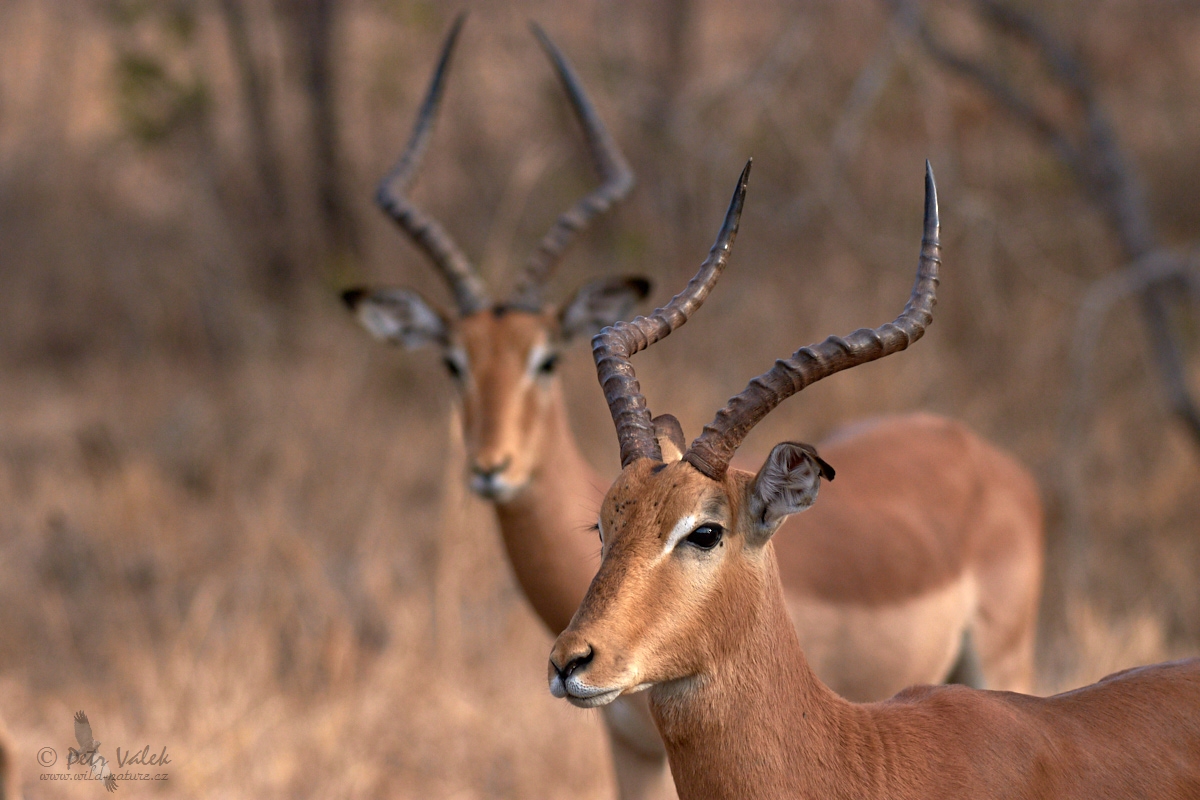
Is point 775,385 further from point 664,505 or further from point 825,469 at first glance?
point 664,505

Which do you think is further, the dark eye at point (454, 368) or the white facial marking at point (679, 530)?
the dark eye at point (454, 368)

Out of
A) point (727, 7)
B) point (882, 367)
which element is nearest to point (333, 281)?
point (882, 367)

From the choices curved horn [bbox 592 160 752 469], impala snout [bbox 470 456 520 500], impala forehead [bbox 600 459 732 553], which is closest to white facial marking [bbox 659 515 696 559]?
impala forehead [bbox 600 459 732 553]

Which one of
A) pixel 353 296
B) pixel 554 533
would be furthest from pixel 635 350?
pixel 353 296

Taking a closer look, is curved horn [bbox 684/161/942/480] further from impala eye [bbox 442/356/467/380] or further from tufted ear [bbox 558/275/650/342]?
tufted ear [bbox 558/275/650/342]

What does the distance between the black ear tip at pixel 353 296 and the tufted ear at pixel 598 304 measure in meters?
0.94

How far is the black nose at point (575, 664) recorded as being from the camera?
247 cm

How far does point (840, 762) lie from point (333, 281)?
8.39m

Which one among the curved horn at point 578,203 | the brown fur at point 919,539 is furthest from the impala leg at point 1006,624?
the curved horn at point 578,203

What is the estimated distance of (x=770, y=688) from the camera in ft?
9.09

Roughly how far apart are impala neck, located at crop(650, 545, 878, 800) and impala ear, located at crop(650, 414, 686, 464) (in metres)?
0.44

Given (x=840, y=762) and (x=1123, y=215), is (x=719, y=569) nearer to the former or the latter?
(x=840, y=762)

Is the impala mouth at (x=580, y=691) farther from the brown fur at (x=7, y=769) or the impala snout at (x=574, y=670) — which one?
the brown fur at (x=7, y=769)

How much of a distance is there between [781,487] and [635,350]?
51 cm
